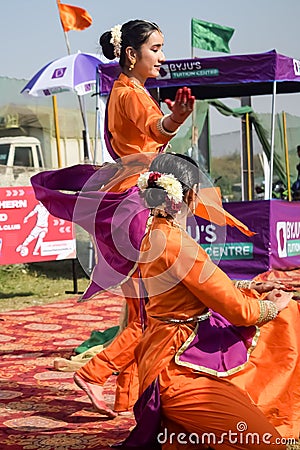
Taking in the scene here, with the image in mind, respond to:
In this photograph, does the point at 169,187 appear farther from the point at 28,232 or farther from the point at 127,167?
the point at 28,232

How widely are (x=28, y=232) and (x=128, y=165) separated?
410 centimetres

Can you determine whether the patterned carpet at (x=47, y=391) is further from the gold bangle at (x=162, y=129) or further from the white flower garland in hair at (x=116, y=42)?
the white flower garland in hair at (x=116, y=42)

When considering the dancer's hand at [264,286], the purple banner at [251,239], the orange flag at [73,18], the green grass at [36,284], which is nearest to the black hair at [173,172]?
the dancer's hand at [264,286]

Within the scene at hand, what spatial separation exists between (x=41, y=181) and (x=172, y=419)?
57.1 inches

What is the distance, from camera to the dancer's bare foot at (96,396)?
10.7 feet

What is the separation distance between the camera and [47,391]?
3.86 metres

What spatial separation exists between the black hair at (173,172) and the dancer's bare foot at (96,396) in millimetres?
Result: 894

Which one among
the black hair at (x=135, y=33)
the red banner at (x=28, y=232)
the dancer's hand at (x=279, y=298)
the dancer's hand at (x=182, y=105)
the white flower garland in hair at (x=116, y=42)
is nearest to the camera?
the dancer's hand at (x=279, y=298)

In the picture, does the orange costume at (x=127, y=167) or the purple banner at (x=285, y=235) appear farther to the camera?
the purple banner at (x=285, y=235)

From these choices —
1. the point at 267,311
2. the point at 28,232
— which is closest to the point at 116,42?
the point at 267,311

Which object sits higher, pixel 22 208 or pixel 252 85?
pixel 252 85

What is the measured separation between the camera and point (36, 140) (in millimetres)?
11172

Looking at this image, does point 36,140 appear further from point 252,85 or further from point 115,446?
point 115,446

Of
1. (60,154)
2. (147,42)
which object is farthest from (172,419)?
(60,154)
